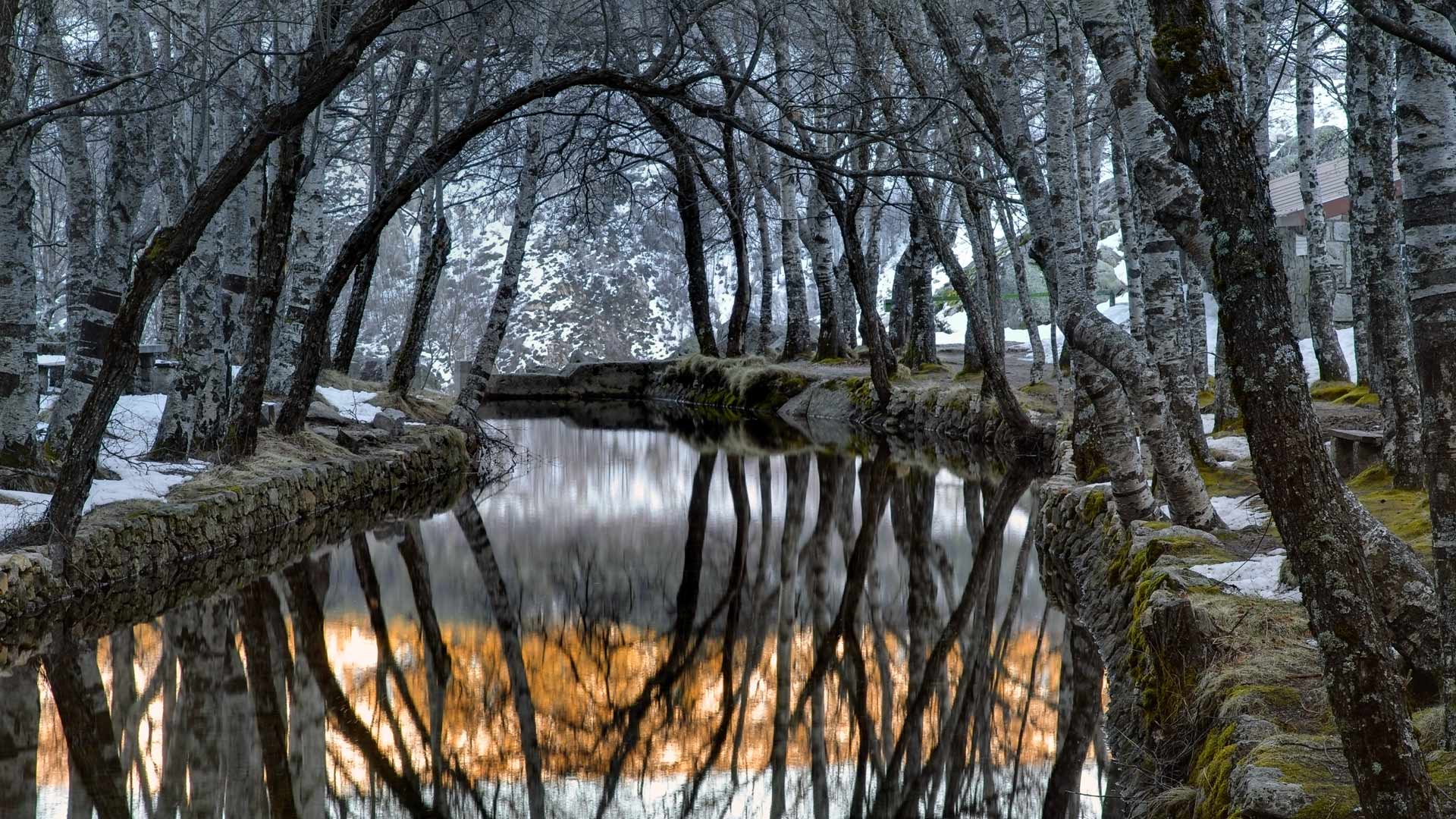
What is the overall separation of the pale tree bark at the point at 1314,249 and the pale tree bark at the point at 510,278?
870cm

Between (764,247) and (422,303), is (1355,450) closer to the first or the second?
(422,303)

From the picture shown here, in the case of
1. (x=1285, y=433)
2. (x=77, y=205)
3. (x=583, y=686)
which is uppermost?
(x=77, y=205)

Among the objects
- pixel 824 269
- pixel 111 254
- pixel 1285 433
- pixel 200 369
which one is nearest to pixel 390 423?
pixel 200 369

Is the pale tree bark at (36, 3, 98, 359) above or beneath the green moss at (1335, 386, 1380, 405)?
above

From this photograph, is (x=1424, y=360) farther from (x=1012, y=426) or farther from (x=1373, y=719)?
(x=1012, y=426)

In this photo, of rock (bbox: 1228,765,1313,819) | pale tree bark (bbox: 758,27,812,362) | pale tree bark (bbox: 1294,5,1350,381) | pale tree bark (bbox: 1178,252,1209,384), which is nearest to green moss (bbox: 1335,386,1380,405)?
pale tree bark (bbox: 1294,5,1350,381)

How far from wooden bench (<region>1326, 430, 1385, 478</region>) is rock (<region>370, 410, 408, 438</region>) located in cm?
1045

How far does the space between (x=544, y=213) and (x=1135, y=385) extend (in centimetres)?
5335

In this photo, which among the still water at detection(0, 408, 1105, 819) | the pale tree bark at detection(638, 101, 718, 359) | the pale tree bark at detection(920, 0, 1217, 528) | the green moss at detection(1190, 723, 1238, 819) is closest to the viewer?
the green moss at detection(1190, 723, 1238, 819)

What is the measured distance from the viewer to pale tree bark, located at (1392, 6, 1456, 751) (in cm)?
364

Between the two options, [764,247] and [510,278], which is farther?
[764,247]

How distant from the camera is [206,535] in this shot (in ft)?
32.0

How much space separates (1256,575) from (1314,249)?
10.1 metres

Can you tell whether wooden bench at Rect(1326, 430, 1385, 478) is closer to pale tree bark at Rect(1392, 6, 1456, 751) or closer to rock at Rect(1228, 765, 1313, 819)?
pale tree bark at Rect(1392, 6, 1456, 751)
